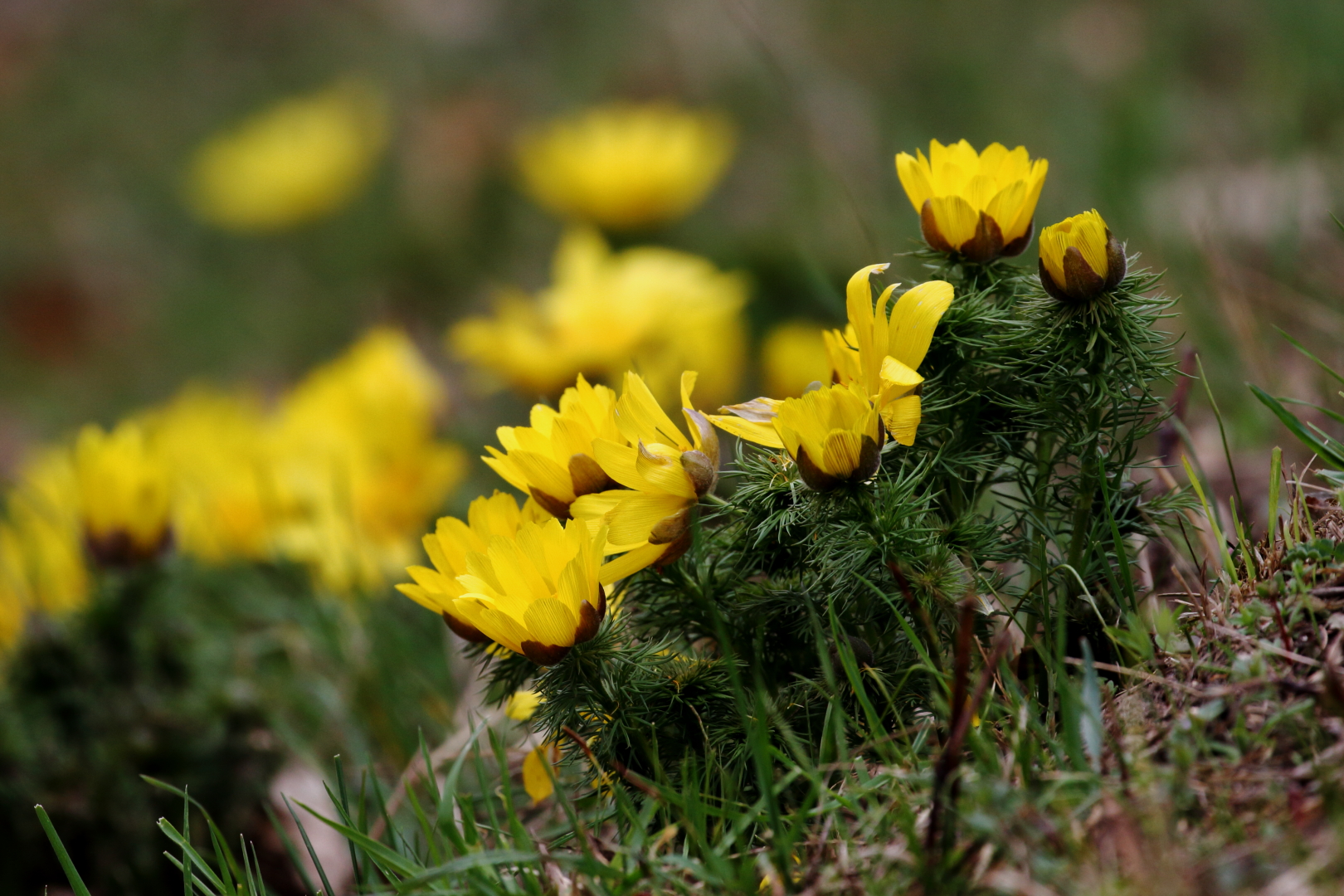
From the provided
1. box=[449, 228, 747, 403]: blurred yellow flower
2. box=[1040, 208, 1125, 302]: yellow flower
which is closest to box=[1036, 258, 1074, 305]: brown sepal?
box=[1040, 208, 1125, 302]: yellow flower

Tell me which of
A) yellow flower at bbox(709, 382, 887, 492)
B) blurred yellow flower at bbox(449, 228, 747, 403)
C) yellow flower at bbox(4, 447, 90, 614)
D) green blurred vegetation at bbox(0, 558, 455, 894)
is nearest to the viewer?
yellow flower at bbox(709, 382, 887, 492)

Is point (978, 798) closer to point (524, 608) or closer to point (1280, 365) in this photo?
point (524, 608)

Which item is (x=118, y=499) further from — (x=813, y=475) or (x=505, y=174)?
(x=505, y=174)

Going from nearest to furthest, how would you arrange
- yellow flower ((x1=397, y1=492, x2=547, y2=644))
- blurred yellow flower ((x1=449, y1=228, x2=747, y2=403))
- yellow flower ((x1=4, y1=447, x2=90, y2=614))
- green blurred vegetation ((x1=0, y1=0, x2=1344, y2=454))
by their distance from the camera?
yellow flower ((x1=397, y1=492, x2=547, y2=644))
yellow flower ((x1=4, y1=447, x2=90, y2=614))
blurred yellow flower ((x1=449, y1=228, x2=747, y2=403))
green blurred vegetation ((x1=0, y1=0, x2=1344, y2=454))

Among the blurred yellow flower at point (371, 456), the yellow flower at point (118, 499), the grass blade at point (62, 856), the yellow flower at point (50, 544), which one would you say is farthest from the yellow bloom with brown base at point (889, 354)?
the blurred yellow flower at point (371, 456)

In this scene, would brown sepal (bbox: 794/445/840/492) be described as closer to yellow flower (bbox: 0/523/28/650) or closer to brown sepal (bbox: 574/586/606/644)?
brown sepal (bbox: 574/586/606/644)

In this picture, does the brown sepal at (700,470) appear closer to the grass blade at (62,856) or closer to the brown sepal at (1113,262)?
the brown sepal at (1113,262)

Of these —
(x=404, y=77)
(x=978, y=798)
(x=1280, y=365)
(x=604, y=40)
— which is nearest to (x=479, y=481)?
(x=1280, y=365)
